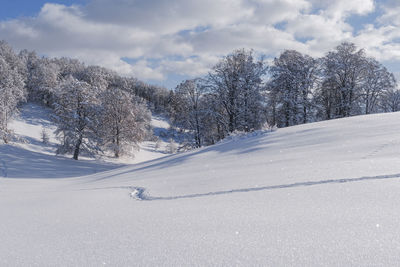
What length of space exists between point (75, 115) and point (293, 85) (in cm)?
2130

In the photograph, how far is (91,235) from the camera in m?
2.97

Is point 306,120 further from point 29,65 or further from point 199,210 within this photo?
point 29,65

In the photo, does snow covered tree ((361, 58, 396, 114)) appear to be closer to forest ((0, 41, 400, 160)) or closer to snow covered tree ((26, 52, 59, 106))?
forest ((0, 41, 400, 160))

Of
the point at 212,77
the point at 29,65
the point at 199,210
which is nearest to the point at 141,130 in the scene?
the point at 212,77

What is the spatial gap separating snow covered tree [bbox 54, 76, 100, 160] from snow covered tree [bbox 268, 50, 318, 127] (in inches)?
714

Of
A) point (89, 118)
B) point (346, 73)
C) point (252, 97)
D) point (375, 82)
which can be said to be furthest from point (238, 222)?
point (375, 82)

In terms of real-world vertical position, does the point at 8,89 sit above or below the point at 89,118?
above

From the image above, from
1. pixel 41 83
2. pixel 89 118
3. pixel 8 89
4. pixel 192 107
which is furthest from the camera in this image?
pixel 41 83

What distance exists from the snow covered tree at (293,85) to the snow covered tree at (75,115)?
1813cm

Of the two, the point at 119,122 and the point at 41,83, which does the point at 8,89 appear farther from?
the point at 41,83

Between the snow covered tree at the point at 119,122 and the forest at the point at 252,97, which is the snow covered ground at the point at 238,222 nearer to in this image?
the forest at the point at 252,97

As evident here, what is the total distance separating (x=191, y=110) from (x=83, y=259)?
26.3m

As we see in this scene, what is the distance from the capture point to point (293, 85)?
24750 millimetres

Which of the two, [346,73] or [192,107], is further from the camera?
[192,107]
